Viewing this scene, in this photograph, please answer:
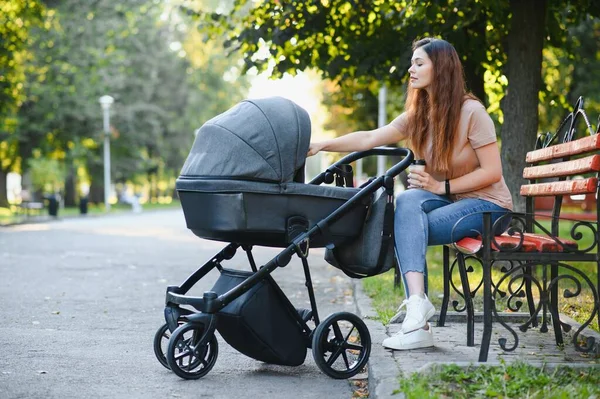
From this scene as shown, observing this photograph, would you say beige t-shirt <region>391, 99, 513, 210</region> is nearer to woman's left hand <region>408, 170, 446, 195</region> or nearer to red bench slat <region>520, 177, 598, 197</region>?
woman's left hand <region>408, 170, 446, 195</region>

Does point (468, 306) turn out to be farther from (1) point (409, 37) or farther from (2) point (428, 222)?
(1) point (409, 37)

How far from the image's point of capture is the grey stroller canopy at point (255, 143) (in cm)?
477

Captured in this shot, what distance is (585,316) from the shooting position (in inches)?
273

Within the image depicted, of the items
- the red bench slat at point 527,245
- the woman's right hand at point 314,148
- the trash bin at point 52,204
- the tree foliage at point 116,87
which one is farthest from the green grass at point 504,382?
the trash bin at point 52,204

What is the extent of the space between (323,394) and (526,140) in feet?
22.1

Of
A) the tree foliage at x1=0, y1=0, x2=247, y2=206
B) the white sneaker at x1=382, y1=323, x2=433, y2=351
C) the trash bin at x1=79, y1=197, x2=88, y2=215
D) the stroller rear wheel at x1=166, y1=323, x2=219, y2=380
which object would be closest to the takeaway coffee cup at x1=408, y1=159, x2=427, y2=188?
the white sneaker at x1=382, y1=323, x2=433, y2=351

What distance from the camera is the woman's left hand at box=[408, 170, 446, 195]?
17.7 feet

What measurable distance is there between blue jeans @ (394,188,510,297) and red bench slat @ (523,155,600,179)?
0.47 m

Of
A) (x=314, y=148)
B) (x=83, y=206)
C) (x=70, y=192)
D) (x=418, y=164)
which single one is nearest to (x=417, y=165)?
(x=418, y=164)

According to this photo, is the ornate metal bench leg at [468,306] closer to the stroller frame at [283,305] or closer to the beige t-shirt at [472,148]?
the beige t-shirt at [472,148]

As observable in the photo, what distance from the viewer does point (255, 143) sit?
4.77 metres

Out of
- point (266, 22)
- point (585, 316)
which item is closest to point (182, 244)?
point (266, 22)

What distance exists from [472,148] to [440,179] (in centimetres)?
28

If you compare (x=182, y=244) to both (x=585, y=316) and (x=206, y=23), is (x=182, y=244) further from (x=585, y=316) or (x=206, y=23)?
(x=585, y=316)
